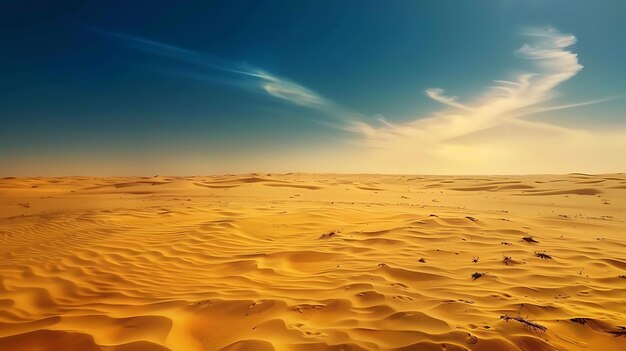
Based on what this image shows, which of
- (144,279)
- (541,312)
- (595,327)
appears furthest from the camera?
(144,279)

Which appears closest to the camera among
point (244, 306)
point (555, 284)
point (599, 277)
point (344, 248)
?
point (244, 306)

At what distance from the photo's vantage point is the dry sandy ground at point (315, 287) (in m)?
2.82

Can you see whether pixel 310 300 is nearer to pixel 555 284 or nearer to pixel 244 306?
pixel 244 306

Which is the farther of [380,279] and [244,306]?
[380,279]

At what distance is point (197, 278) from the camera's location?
4.59 metres

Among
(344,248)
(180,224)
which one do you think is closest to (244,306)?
(344,248)

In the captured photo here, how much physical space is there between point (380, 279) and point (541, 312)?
65.6 inches

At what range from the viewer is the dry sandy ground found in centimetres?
282

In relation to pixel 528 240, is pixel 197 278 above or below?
below

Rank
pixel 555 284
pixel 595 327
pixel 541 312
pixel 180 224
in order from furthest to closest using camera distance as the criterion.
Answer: pixel 180 224 → pixel 555 284 → pixel 541 312 → pixel 595 327

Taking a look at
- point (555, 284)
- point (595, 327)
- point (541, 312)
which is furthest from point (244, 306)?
point (555, 284)

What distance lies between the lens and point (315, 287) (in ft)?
13.2

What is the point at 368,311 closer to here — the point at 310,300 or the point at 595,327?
the point at 310,300

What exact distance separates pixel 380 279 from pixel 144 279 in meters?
3.27
